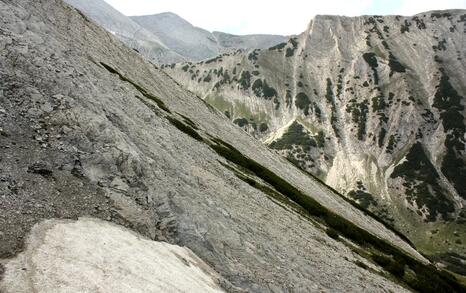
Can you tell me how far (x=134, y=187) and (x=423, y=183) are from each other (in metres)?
159

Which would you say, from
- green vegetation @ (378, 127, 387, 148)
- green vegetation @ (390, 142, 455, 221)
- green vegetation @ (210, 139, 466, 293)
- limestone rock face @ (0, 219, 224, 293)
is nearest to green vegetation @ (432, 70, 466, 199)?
green vegetation @ (390, 142, 455, 221)

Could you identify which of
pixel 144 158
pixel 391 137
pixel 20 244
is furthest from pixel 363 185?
pixel 20 244

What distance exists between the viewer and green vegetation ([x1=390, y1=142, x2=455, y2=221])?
15500cm

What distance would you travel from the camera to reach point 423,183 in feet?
540

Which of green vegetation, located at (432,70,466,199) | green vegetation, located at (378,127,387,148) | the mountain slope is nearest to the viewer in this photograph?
the mountain slope

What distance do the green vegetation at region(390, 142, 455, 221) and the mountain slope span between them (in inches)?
4697

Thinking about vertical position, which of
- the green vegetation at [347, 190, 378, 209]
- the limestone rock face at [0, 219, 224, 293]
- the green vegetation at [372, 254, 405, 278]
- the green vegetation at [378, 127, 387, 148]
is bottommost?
the green vegetation at [347, 190, 378, 209]

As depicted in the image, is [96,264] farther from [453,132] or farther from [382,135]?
[453,132]

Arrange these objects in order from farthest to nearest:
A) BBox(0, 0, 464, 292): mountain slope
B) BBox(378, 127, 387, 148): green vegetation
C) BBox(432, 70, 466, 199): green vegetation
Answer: BBox(378, 127, 387, 148): green vegetation → BBox(432, 70, 466, 199): green vegetation → BBox(0, 0, 464, 292): mountain slope

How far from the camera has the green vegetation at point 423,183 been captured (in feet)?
509

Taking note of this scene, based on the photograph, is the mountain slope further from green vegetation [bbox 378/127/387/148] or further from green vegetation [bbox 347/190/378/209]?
green vegetation [bbox 378/127/387/148]

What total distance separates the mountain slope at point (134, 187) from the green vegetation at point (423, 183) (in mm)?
119313

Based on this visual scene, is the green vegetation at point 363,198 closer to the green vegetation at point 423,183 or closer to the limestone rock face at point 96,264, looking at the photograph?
the green vegetation at point 423,183

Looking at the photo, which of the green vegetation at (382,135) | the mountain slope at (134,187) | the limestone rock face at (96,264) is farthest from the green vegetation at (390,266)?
the green vegetation at (382,135)
